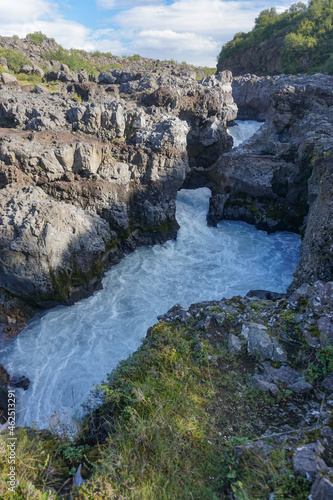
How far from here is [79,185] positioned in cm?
1380

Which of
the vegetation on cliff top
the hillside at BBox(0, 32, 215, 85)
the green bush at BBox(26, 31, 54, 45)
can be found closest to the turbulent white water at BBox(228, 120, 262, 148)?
the hillside at BBox(0, 32, 215, 85)

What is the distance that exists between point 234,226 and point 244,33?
67.9 meters

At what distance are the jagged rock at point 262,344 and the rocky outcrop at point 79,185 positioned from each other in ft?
28.8

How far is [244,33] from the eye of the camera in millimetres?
64375

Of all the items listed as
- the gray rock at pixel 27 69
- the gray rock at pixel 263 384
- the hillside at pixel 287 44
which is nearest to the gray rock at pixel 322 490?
the gray rock at pixel 263 384

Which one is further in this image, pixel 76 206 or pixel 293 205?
pixel 293 205

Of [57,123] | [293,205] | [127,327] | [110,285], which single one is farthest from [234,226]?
[57,123]

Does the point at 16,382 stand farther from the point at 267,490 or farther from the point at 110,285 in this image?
the point at 267,490

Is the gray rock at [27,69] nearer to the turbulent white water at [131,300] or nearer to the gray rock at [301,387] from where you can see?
the turbulent white water at [131,300]

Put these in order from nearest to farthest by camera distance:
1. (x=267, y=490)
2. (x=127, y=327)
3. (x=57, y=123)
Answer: (x=267, y=490) < (x=127, y=327) < (x=57, y=123)

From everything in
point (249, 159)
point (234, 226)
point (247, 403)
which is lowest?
point (234, 226)

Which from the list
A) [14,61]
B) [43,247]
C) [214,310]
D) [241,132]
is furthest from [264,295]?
[14,61]

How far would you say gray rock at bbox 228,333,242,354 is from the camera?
604cm

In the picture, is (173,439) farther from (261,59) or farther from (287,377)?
(261,59)
